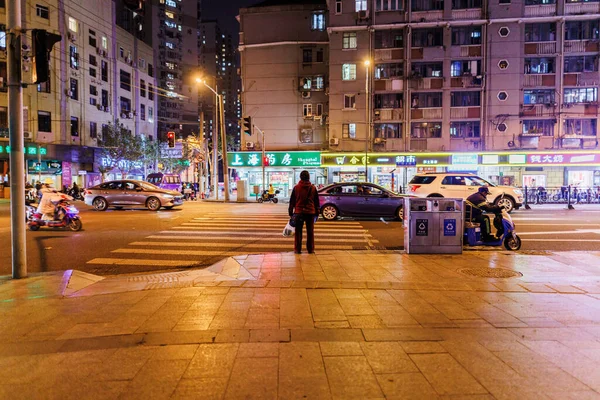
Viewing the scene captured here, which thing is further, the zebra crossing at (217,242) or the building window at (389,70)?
the building window at (389,70)

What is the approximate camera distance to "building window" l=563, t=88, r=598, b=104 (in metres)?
34.0

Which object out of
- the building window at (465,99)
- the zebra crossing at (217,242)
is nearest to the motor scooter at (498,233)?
the zebra crossing at (217,242)

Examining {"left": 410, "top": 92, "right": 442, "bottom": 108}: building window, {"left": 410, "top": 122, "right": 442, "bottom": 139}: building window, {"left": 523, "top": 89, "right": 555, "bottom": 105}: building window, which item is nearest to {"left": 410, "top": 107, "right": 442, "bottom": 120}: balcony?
{"left": 410, "top": 92, "right": 442, "bottom": 108}: building window

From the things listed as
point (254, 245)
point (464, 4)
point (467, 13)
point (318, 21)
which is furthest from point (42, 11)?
point (254, 245)

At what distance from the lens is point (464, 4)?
3462cm

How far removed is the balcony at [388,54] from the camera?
117 ft

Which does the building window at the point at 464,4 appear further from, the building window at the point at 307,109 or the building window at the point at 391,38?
the building window at the point at 307,109

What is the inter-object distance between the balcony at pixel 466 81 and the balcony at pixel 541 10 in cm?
620

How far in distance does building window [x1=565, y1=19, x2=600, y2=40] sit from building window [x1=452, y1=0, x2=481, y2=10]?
711 centimetres

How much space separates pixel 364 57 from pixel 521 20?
12516mm

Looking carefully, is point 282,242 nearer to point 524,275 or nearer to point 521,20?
point 524,275

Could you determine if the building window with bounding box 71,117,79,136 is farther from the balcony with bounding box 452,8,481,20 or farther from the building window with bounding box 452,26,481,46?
the balcony with bounding box 452,8,481,20

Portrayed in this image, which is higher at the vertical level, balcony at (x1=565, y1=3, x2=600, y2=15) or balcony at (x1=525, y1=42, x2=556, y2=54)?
balcony at (x1=565, y1=3, x2=600, y2=15)

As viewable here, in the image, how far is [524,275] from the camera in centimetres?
735
